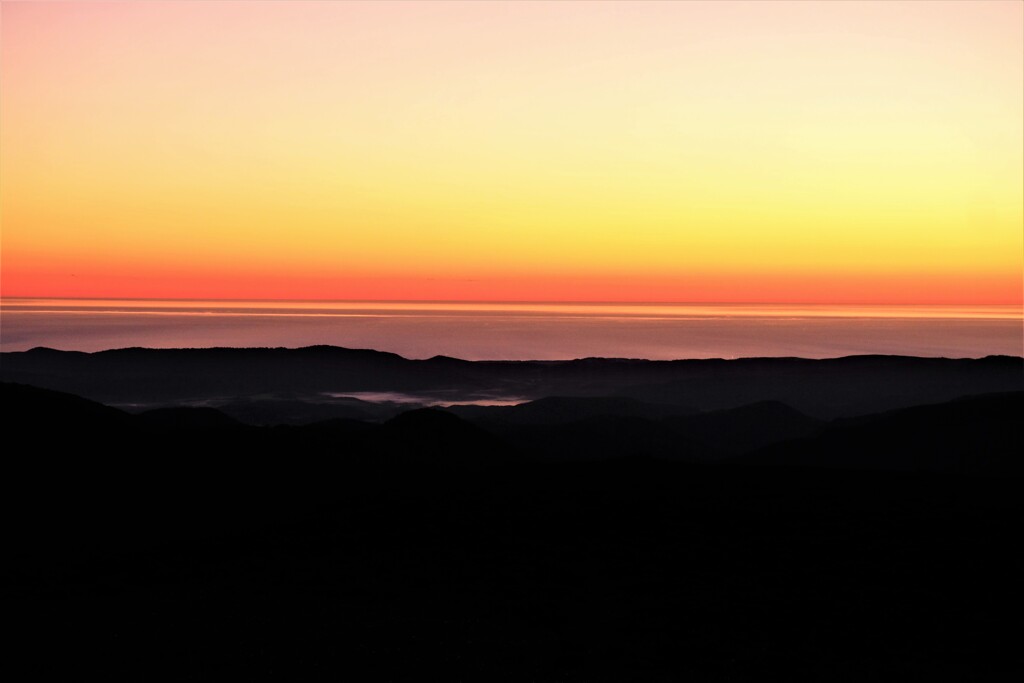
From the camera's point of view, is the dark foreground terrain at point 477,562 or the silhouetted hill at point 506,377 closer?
the dark foreground terrain at point 477,562

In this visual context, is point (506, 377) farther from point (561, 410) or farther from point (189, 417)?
point (189, 417)

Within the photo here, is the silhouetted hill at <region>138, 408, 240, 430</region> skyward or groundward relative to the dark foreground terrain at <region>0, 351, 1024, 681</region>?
skyward

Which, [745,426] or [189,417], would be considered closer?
[189,417]

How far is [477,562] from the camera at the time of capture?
25.3m

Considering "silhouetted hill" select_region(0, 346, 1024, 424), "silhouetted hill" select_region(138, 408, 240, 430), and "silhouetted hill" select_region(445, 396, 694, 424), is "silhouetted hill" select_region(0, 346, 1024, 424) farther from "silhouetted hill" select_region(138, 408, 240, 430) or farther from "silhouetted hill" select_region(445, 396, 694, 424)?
"silhouetted hill" select_region(138, 408, 240, 430)

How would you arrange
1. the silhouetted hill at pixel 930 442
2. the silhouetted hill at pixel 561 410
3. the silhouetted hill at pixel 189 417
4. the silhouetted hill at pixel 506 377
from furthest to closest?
the silhouetted hill at pixel 506 377 → the silhouetted hill at pixel 561 410 → the silhouetted hill at pixel 189 417 → the silhouetted hill at pixel 930 442

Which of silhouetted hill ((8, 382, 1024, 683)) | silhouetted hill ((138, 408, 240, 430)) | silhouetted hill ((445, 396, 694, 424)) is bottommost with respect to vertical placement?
silhouetted hill ((8, 382, 1024, 683))

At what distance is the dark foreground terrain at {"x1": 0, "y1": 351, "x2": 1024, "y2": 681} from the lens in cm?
1747

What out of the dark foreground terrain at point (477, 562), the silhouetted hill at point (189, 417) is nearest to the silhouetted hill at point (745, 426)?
the dark foreground terrain at point (477, 562)

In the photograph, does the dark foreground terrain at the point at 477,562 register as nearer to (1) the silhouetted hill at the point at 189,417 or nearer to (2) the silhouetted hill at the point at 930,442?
(2) the silhouetted hill at the point at 930,442

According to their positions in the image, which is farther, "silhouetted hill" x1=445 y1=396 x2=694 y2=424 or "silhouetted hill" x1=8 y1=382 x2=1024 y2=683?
"silhouetted hill" x1=445 y1=396 x2=694 y2=424

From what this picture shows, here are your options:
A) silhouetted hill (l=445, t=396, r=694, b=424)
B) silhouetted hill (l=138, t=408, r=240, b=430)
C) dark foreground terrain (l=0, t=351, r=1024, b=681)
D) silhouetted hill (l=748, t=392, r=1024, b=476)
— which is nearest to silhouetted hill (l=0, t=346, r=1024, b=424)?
silhouetted hill (l=445, t=396, r=694, b=424)

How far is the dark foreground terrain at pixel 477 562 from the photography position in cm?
1747

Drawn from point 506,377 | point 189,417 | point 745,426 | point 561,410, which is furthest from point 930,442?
point 506,377
